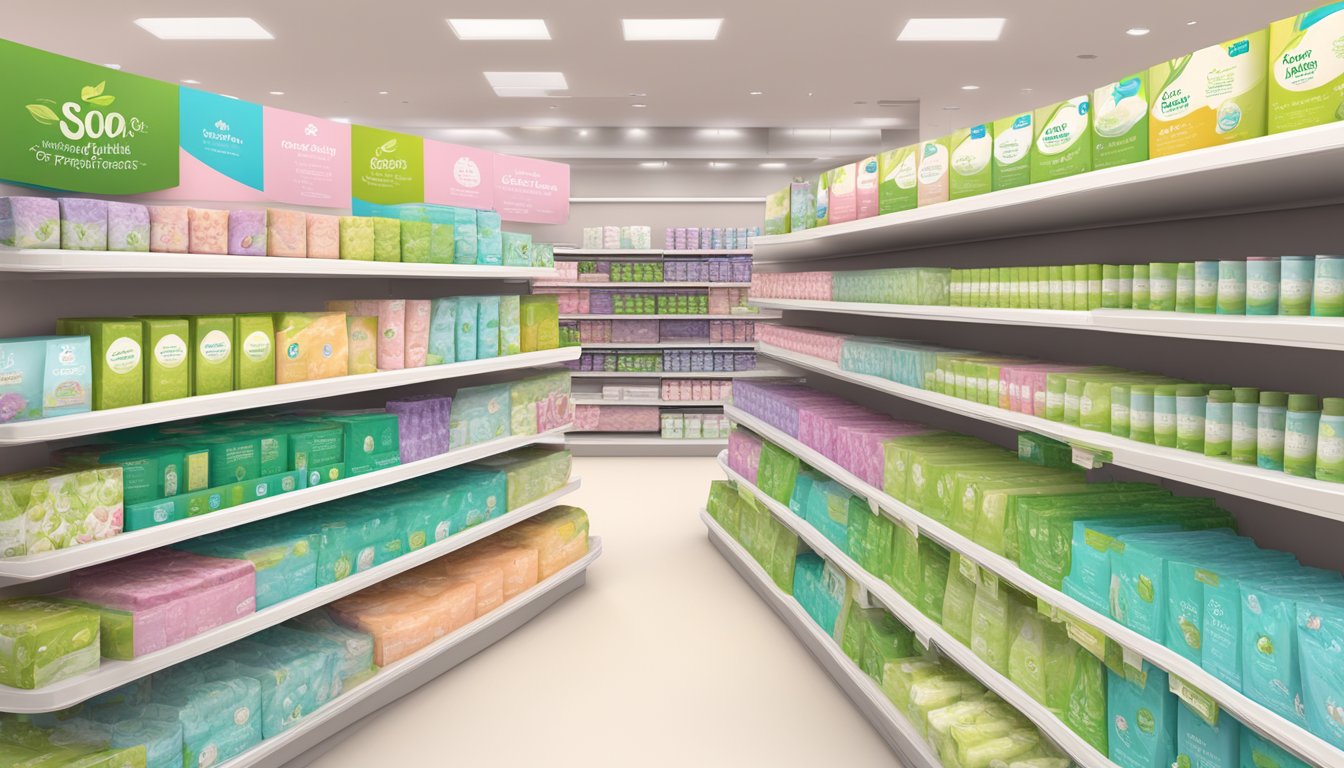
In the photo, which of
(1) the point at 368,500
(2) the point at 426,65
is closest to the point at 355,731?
(1) the point at 368,500

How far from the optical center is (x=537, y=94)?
898 cm

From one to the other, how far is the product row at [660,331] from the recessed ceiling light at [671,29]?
3.05 m

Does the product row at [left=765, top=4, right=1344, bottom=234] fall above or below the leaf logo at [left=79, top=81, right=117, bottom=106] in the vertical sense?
below

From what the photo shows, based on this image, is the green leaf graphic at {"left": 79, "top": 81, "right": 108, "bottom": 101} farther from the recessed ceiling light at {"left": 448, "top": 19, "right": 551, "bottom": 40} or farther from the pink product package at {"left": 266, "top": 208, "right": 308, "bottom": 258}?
the recessed ceiling light at {"left": 448, "top": 19, "right": 551, "bottom": 40}

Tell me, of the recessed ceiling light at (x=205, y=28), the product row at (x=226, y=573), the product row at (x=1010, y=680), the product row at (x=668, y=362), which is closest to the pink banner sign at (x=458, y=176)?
the product row at (x=226, y=573)

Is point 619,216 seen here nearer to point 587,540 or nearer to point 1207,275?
point 587,540

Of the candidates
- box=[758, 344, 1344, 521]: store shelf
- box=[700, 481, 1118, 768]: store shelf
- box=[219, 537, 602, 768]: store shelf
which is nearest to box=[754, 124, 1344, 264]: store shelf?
box=[758, 344, 1344, 521]: store shelf

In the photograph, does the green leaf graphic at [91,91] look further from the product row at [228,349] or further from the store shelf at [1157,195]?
the store shelf at [1157,195]

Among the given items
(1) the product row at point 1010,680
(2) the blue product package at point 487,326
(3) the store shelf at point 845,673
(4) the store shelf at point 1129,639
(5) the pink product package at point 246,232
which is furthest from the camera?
(2) the blue product package at point 487,326

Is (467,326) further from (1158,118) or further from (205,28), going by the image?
(205,28)

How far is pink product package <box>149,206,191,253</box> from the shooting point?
8.51 ft

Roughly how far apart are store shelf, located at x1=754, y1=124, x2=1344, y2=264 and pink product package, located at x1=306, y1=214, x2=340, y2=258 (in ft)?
6.72

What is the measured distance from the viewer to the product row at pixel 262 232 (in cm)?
231

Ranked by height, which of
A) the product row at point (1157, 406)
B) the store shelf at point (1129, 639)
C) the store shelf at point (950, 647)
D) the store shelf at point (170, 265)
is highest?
the store shelf at point (170, 265)
